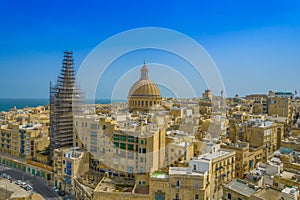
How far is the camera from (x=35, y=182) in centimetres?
2130

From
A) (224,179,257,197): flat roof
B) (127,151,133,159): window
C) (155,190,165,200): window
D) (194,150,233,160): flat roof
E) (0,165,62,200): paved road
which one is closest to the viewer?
(224,179,257,197): flat roof

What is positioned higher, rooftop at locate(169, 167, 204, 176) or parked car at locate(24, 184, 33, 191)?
rooftop at locate(169, 167, 204, 176)

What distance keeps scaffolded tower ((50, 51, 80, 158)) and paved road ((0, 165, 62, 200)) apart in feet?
10.6

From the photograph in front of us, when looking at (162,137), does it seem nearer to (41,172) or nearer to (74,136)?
(74,136)

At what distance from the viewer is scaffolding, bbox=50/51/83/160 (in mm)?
24156

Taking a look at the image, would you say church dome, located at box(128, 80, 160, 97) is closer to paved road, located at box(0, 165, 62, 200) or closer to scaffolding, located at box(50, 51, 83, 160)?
scaffolding, located at box(50, 51, 83, 160)

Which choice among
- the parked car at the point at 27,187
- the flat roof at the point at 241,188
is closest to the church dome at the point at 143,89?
the parked car at the point at 27,187

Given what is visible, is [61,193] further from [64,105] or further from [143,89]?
[143,89]

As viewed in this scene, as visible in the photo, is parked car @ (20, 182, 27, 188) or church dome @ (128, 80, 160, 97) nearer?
parked car @ (20, 182, 27, 188)

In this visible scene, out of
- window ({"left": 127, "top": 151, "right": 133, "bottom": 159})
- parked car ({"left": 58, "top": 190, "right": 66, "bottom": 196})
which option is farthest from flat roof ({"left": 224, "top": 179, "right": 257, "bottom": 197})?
parked car ({"left": 58, "top": 190, "right": 66, "bottom": 196})

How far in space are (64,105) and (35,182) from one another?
7.59 meters

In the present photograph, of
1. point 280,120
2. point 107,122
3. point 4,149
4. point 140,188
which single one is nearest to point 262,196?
point 140,188

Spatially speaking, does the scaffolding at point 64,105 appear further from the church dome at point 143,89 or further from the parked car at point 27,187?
the church dome at point 143,89

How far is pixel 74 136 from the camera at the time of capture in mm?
23594
